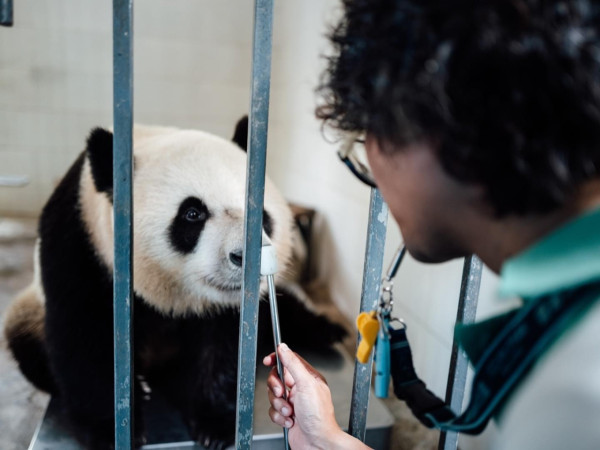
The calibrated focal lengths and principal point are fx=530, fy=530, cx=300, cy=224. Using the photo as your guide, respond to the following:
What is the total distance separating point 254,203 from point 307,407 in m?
0.31

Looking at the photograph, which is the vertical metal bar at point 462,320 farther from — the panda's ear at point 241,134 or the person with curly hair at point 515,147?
the panda's ear at point 241,134

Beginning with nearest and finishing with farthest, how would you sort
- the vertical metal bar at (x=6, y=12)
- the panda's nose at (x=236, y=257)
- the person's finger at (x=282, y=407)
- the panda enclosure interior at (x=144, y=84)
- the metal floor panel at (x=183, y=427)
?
the vertical metal bar at (x=6, y=12) → the person's finger at (x=282, y=407) → the panda's nose at (x=236, y=257) → the metal floor panel at (x=183, y=427) → the panda enclosure interior at (x=144, y=84)

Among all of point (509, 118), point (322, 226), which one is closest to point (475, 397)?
point (509, 118)

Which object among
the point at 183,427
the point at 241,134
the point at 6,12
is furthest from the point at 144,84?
the point at 6,12

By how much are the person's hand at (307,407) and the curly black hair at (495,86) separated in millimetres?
394

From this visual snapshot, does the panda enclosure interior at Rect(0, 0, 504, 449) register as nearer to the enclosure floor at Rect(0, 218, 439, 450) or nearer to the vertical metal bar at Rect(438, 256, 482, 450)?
the enclosure floor at Rect(0, 218, 439, 450)

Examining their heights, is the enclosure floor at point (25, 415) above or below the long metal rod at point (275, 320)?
below

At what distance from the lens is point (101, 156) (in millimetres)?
1163

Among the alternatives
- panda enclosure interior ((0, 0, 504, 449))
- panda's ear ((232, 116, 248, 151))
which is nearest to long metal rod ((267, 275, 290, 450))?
panda's ear ((232, 116, 248, 151))

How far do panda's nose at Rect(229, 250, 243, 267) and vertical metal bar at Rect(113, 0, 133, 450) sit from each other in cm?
43

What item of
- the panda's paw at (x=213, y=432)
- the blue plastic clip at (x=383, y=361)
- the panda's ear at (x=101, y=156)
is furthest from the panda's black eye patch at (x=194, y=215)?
the blue plastic clip at (x=383, y=361)

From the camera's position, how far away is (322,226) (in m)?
2.91

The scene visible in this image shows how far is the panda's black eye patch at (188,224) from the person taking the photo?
1.26 m

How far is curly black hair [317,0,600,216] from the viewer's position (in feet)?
1.35
